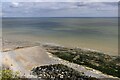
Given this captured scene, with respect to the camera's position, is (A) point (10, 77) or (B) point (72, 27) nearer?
(A) point (10, 77)

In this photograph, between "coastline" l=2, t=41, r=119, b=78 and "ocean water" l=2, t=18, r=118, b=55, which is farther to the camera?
"ocean water" l=2, t=18, r=118, b=55

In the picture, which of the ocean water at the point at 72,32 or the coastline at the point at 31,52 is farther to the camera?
the ocean water at the point at 72,32

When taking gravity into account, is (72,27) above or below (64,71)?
above

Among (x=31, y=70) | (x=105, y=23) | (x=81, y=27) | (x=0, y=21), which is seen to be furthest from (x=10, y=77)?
(x=105, y=23)

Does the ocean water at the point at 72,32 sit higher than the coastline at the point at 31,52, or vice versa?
the ocean water at the point at 72,32

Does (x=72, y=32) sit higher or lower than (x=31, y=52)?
higher

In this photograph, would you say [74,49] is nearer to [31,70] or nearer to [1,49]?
[31,70]

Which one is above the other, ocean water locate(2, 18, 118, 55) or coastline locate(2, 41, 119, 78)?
ocean water locate(2, 18, 118, 55)

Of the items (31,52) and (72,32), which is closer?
(31,52)
